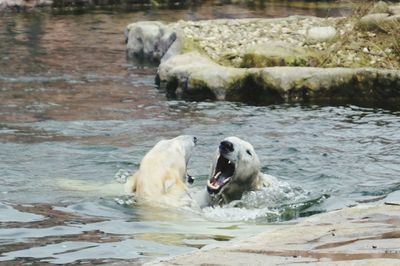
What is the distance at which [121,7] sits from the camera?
112 feet

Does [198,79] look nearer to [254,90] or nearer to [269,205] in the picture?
[254,90]

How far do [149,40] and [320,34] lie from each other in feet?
13.4

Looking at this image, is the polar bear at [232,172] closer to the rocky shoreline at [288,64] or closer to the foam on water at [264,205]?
the foam on water at [264,205]

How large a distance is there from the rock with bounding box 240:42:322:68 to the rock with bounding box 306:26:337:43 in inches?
63.0

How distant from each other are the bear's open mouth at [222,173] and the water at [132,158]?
241mm

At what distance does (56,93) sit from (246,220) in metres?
8.12

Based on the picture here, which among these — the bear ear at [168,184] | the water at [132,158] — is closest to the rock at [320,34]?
the water at [132,158]

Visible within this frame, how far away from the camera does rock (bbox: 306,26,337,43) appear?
16.7 meters

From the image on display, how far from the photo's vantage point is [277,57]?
1465 cm

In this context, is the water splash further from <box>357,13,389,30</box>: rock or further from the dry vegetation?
<box>357,13,389,30</box>: rock

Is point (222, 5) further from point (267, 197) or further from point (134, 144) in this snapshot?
point (267, 197)

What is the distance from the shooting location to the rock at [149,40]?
18.6 meters

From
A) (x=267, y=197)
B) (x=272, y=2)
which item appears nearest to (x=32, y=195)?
(x=267, y=197)

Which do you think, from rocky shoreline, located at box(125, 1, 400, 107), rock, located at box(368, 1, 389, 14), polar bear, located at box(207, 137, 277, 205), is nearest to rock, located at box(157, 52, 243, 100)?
rocky shoreline, located at box(125, 1, 400, 107)
